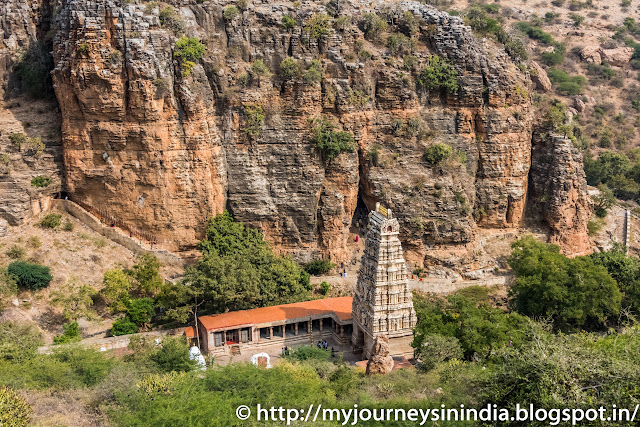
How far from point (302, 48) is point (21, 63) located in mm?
14913

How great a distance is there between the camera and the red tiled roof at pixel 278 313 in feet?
106

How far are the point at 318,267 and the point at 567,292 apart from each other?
12.8 meters

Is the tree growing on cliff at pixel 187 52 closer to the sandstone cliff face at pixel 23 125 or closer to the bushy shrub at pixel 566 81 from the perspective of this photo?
the sandstone cliff face at pixel 23 125

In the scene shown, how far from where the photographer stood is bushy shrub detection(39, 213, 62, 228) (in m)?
35.5

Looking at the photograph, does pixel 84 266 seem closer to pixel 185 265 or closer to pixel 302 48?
pixel 185 265

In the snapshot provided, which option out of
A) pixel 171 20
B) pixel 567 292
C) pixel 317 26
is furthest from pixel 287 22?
pixel 567 292

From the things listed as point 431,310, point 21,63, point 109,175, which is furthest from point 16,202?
point 431,310

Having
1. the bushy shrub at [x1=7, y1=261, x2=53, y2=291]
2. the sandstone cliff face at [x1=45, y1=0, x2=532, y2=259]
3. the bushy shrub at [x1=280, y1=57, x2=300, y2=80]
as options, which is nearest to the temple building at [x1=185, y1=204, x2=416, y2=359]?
the sandstone cliff face at [x1=45, y1=0, x2=532, y2=259]

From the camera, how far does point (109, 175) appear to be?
3581 cm

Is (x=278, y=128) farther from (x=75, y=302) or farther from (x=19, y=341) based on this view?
(x=19, y=341)

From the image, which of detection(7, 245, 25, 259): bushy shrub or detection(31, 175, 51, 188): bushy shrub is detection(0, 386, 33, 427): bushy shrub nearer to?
detection(7, 245, 25, 259): bushy shrub

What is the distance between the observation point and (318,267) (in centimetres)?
3822

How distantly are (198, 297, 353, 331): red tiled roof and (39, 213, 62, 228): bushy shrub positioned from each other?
9.22 m

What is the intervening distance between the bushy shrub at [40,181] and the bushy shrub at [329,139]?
13861 millimetres
